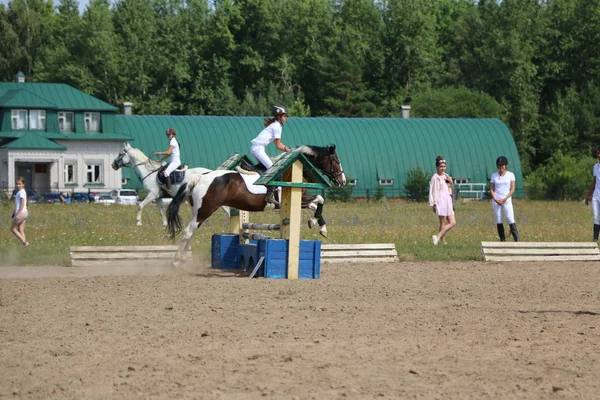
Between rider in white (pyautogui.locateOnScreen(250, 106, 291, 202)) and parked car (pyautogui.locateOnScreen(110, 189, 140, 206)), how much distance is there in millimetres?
36704

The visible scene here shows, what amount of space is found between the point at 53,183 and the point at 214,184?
48604mm

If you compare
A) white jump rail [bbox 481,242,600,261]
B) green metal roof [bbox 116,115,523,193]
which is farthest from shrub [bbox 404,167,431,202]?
white jump rail [bbox 481,242,600,261]

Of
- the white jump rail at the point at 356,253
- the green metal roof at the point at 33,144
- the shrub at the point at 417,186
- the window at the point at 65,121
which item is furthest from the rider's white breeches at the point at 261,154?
the window at the point at 65,121

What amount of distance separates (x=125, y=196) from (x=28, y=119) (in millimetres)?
12495

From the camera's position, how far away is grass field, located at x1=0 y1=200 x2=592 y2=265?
832 inches

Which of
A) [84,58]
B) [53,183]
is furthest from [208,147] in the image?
[84,58]

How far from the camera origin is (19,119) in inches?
2564

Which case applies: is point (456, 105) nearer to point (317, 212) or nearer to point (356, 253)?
point (356, 253)

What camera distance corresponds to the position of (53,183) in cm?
6462

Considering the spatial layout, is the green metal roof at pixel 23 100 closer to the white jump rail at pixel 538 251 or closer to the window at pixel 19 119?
the window at pixel 19 119

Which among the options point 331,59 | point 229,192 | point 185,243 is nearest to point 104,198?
point 331,59

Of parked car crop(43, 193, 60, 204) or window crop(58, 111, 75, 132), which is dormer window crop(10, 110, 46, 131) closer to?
window crop(58, 111, 75, 132)

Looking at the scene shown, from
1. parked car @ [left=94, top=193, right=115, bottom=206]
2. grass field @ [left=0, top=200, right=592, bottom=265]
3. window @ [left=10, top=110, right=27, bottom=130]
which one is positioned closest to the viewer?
grass field @ [left=0, top=200, right=592, bottom=265]

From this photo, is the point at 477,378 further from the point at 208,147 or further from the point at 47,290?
the point at 208,147
